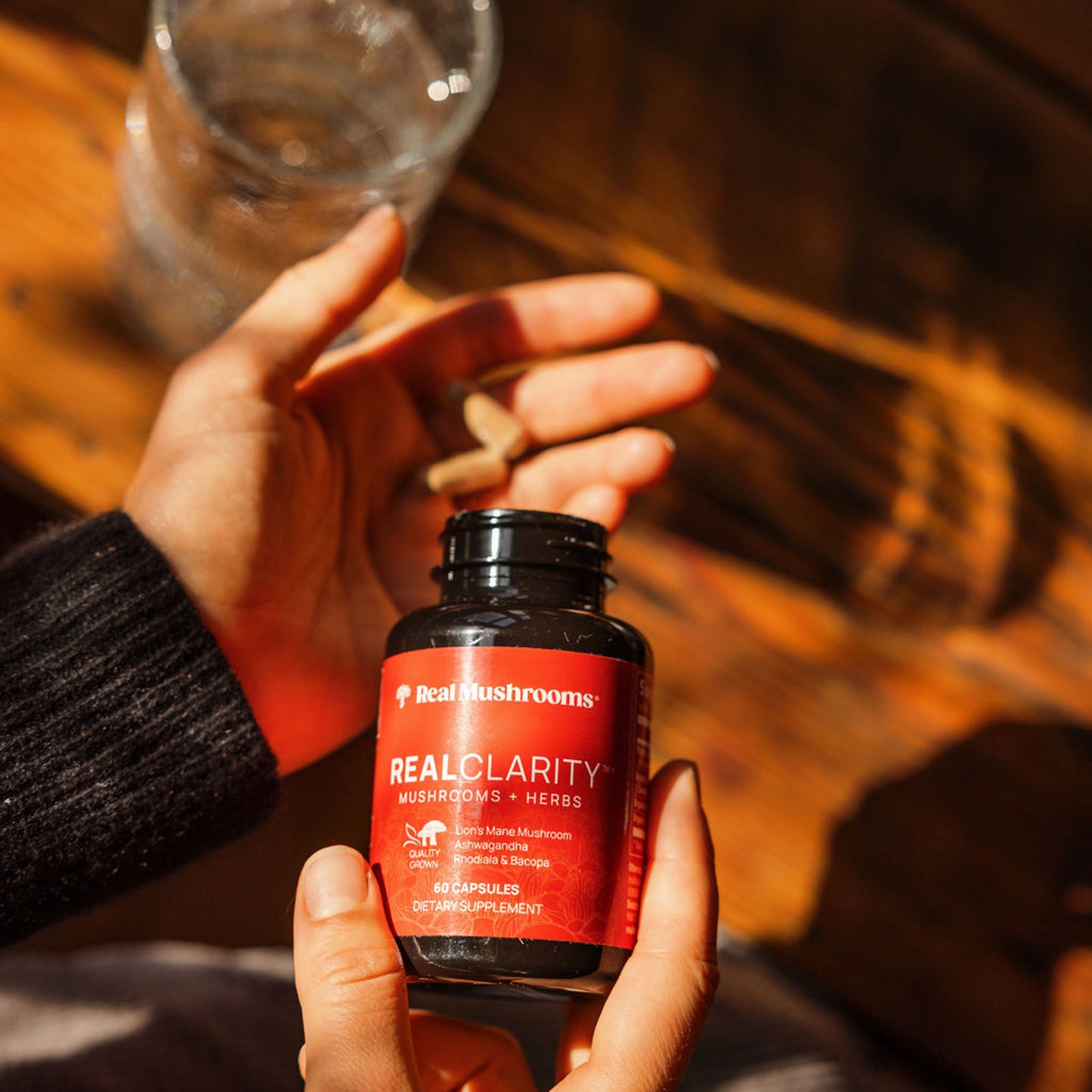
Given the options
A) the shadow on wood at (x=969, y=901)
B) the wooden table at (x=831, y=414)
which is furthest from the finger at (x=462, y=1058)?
the shadow on wood at (x=969, y=901)

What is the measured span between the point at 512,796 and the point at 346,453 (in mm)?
351

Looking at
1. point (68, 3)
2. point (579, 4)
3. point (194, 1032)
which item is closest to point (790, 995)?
point (194, 1032)

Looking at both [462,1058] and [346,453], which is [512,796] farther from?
[346,453]

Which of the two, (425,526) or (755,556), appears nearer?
(425,526)

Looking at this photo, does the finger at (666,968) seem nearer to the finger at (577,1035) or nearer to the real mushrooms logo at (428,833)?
the finger at (577,1035)

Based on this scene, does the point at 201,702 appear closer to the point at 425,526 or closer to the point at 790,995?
the point at 425,526

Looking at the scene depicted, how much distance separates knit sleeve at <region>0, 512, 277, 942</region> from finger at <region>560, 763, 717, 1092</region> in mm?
248

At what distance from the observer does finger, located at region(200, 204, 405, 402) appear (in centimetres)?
71

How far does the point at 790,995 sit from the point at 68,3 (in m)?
1.01

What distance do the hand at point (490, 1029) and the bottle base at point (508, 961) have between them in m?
0.02

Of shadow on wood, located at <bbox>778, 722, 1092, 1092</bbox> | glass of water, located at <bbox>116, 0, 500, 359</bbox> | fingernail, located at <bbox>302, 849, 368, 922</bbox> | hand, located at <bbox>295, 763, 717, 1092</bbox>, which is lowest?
shadow on wood, located at <bbox>778, 722, 1092, 1092</bbox>

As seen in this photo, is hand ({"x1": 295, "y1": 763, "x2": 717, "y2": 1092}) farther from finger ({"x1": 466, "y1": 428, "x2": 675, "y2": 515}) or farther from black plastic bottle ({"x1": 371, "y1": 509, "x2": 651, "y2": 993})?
finger ({"x1": 466, "y1": 428, "x2": 675, "y2": 515})

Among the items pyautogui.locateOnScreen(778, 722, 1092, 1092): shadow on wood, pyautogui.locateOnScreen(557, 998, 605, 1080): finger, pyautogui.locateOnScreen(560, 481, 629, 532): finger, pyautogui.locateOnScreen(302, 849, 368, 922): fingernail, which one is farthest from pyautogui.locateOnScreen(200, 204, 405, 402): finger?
pyautogui.locateOnScreen(778, 722, 1092, 1092): shadow on wood

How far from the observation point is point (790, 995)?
0.88 meters
